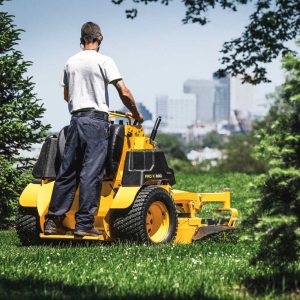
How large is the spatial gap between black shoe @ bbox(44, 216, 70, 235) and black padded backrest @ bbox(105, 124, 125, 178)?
739mm

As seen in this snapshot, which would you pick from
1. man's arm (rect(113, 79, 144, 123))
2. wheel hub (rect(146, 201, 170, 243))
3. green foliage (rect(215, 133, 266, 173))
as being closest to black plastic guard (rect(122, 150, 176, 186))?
wheel hub (rect(146, 201, 170, 243))

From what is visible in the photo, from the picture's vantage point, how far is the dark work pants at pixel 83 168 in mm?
8547

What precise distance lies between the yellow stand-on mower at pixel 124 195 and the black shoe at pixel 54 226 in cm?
6

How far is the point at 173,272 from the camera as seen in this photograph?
6.33 m

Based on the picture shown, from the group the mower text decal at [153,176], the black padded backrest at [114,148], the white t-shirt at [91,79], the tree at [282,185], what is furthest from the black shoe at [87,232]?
the tree at [282,185]

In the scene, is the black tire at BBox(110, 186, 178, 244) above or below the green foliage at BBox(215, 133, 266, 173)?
below

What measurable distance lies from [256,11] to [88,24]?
753 centimetres

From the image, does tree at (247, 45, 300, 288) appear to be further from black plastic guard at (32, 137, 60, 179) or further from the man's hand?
black plastic guard at (32, 137, 60, 179)

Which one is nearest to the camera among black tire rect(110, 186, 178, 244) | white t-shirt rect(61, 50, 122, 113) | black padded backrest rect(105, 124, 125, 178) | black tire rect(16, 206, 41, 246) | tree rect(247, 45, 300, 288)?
tree rect(247, 45, 300, 288)

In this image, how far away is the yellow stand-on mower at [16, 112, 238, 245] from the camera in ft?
29.1

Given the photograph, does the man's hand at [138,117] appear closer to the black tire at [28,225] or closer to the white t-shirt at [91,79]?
the white t-shirt at [91,79]

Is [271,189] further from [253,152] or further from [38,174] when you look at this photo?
[38,174]

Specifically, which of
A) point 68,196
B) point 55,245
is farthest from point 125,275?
point 55,245

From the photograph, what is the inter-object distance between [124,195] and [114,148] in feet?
1.75
